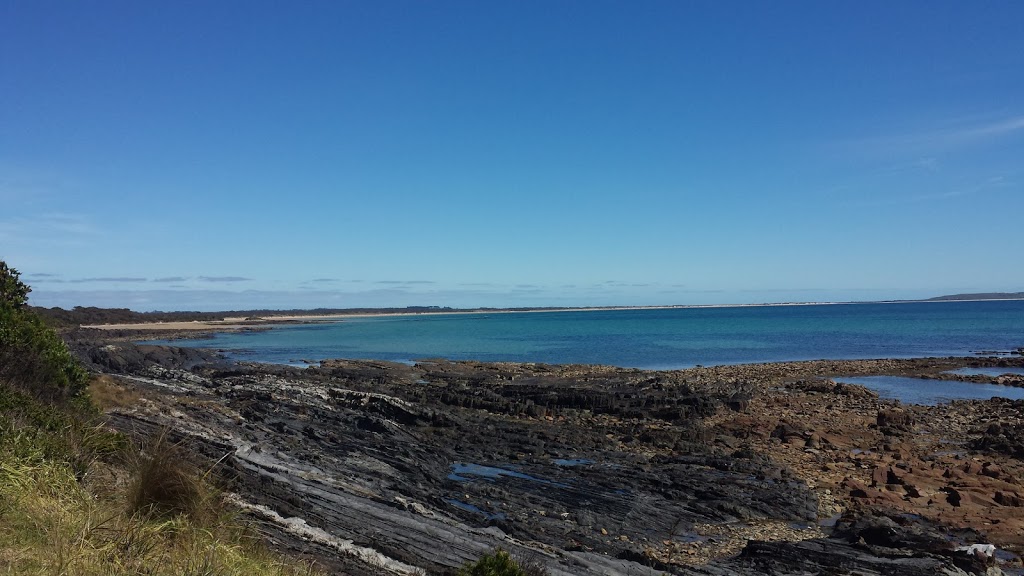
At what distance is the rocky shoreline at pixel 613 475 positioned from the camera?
38.1 feet

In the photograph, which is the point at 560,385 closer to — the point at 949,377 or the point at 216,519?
the point at 949,377

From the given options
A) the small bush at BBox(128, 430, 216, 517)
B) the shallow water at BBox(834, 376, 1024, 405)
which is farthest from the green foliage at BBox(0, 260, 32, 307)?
the shallow water at BBox(834, 376, 1024, 405)

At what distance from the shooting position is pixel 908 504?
15.7m

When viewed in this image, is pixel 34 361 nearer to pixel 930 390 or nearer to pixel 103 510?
pixel 103 510

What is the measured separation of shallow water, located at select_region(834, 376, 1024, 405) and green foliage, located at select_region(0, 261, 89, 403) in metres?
35.4

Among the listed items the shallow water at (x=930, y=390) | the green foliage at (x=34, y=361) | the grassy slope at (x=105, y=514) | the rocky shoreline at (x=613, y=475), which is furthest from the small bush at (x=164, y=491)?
the shallow water at (x=930, y=390)

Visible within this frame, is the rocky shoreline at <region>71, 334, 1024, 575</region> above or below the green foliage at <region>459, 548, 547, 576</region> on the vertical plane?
below

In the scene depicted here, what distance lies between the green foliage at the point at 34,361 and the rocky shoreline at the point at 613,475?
1.47 metres

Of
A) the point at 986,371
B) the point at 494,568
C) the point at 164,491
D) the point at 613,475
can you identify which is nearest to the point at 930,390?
the point at 986,371

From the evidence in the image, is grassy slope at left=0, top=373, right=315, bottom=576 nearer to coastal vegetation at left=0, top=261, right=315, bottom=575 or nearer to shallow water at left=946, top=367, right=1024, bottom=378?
coastal vegetation at left=0, top=261, right=315, bottom=575

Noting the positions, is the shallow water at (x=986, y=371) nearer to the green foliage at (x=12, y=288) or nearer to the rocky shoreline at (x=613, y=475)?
the rocky shoreline at (x=613, y=475)

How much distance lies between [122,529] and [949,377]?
48.0 meters

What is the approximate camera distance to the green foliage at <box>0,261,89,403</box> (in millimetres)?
12766

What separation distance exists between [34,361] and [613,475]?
46.9 ft
